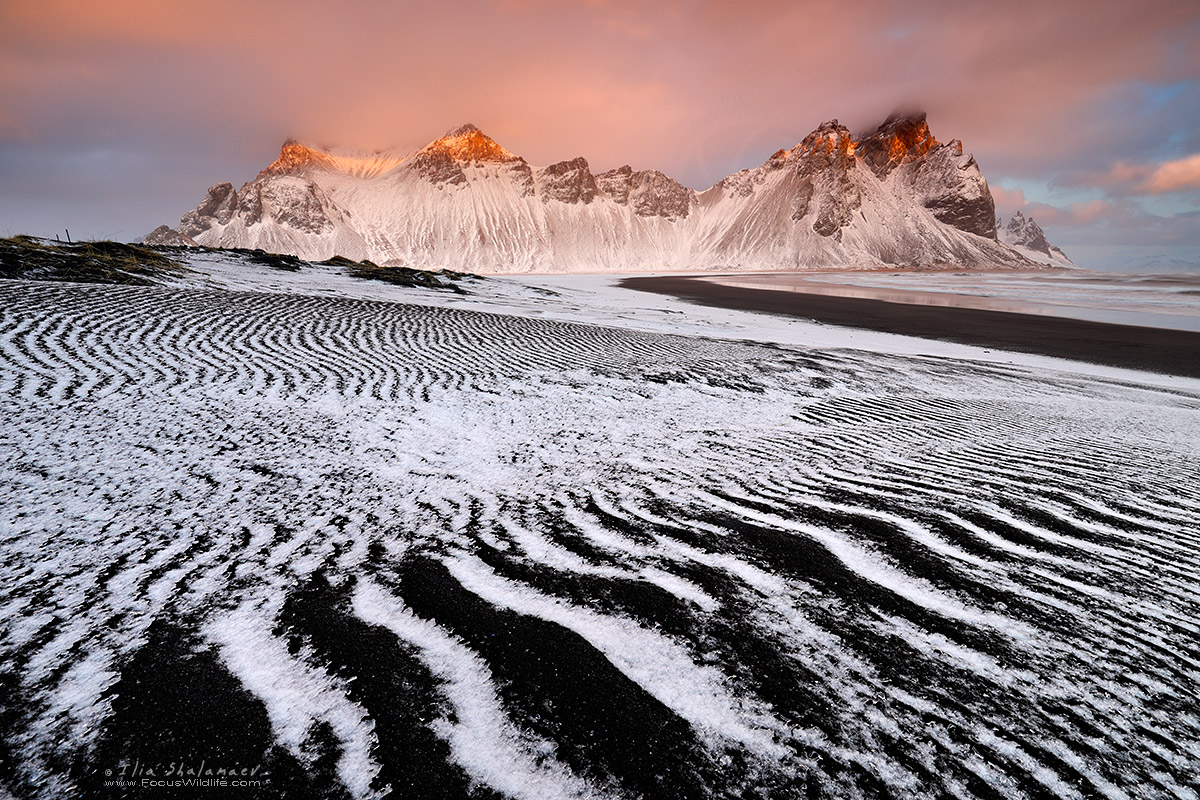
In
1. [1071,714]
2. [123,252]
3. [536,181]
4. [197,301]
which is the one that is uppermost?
[536,181]

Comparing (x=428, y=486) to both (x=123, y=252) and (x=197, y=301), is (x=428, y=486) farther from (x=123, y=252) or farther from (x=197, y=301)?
(x=123, y=252)

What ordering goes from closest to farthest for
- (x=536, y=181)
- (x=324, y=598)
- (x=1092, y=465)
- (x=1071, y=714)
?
(x=1071, y=714)
(x=324, y=598)
(x=1092, y=465)
(x=536, y=181)

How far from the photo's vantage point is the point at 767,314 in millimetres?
20234

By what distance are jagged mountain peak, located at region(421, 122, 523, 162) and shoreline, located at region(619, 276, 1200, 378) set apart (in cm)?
18316

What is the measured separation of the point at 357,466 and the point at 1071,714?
155 inches

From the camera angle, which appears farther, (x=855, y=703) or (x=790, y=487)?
(x=790, y=487)

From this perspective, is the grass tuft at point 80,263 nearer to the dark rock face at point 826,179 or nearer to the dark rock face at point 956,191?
the dark rock face at point 826,179

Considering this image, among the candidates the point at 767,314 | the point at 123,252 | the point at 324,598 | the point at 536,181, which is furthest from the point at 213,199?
the point at 324,598

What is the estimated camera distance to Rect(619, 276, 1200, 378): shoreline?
13.2m

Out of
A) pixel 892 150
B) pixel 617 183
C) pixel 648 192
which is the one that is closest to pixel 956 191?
pixel 892 150

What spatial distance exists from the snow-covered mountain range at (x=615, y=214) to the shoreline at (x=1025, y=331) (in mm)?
113332

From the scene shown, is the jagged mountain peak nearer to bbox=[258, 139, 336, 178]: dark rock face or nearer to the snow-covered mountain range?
the snow-covered mountain range

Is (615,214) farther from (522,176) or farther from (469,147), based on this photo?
(469,147)

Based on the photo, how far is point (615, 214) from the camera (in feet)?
539
